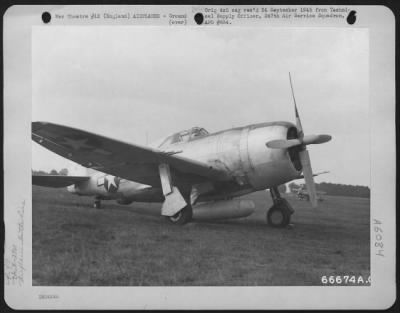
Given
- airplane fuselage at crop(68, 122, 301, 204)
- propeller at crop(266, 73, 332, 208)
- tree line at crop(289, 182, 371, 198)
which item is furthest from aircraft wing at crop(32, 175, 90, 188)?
tree line at crop(289, 182, 371, 198)

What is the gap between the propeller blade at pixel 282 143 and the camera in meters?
3.90

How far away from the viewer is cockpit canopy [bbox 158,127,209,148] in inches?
169

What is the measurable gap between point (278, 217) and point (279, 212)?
0.20ft

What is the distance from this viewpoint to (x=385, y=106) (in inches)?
141

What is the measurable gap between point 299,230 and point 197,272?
1410 mm

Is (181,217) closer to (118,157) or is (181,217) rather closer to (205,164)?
(205,164)

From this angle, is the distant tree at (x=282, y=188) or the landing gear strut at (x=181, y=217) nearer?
the landing gear strut at (x=181, y=217)

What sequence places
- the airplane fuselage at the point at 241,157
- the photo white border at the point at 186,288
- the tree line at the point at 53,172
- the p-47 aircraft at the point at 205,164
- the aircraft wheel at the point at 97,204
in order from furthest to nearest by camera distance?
1. the aircraft wheel at the point at 97,204
2. the airplane fuselage at the point at 241,157
3. the p-47 aircraft at the point at 205,164
4. the tree line at the point at 53,172
5. the photo white border at the point at 186,288

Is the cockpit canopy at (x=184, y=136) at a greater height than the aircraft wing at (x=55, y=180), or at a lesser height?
greater

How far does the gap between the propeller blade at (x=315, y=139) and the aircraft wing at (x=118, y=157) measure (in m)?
1.00

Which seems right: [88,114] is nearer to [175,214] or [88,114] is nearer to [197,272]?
[175,214]

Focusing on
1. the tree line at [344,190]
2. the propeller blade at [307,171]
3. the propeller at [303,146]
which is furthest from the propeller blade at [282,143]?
the tree line at [344,190]

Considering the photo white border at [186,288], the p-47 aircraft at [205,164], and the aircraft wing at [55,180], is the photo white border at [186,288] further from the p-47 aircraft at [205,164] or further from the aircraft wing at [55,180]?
the p-47 aircraft at [205,164]

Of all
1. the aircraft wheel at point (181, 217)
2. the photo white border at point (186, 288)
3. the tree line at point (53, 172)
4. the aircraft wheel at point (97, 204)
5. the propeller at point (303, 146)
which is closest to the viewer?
the photo white border at point (186, 288)
